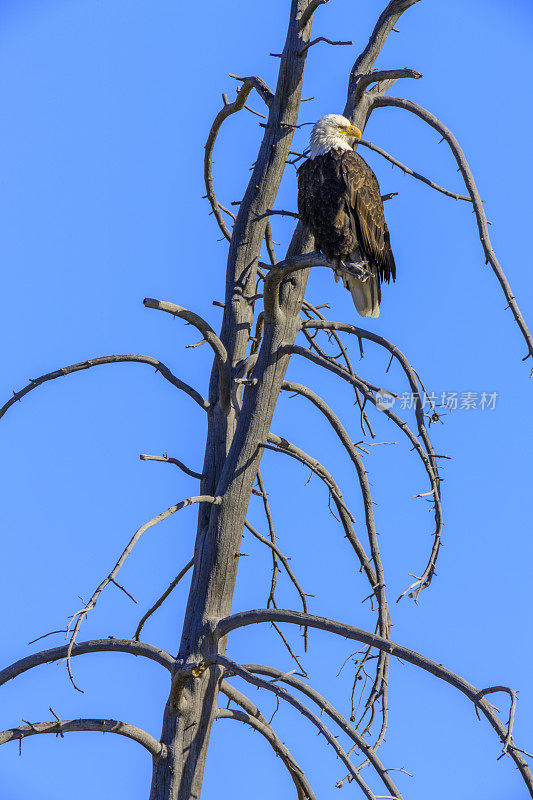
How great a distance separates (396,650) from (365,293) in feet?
8.71

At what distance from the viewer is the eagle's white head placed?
5348mm

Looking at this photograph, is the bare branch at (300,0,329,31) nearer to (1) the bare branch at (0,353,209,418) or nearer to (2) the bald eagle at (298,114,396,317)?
(2) the bald eagle at (298,114,396,317)

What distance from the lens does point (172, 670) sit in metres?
4.50

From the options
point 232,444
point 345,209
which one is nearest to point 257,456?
point 232,444

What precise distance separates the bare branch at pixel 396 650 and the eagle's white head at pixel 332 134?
274 centimetres

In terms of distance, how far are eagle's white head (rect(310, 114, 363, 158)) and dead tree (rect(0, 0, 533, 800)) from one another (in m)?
0.07

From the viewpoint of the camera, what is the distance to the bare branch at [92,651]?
4.47m

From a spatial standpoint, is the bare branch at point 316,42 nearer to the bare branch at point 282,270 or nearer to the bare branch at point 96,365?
the bare branch at point 282,270

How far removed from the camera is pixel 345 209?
5445 millimetres

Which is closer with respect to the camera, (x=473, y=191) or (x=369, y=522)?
(x=473, y=191)

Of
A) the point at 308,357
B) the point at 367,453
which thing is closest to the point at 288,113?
the point at 308,357

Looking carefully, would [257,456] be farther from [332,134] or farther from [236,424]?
[332,134]

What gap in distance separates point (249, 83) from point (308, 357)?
1.86m

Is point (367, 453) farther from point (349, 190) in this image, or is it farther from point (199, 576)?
point (349, 190)
